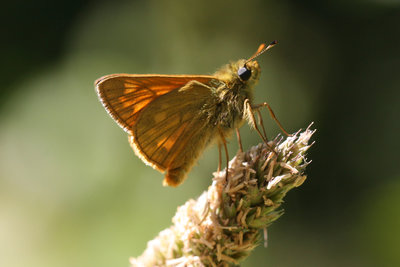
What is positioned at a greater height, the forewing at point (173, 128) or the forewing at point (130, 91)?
the forewing at point (130, 91)

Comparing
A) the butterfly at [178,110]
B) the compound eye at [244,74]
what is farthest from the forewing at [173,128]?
the compound eye at [244,74]

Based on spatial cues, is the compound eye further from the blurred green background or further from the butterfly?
the blurred green background

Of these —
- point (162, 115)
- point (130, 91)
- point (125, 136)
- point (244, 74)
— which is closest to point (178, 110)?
point (162, 115)

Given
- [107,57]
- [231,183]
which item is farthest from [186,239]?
[107,57]

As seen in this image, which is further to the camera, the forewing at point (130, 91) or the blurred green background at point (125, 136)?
the blurred green background at point (125, 136)

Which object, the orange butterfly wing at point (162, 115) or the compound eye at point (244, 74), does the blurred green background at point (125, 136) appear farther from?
the compound eye at point (244, 74)
